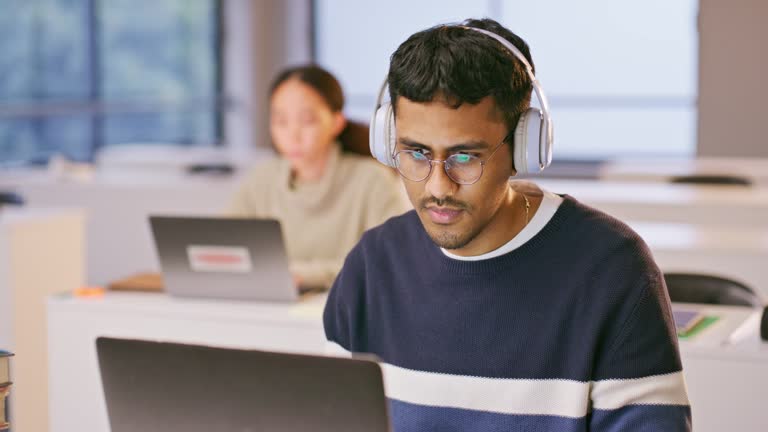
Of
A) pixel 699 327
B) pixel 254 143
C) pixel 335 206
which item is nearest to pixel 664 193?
pixel 335 206

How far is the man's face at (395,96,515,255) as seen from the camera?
4.09ft

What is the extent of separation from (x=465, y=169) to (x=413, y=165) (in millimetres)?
64

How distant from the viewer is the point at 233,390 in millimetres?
975

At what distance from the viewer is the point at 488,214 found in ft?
4.27

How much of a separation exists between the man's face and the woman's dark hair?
174 centimetres

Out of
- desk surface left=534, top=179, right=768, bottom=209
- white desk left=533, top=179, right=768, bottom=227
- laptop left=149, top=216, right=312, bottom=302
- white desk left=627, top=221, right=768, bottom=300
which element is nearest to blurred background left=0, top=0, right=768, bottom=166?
desk surface left=534, top=179, right=768, bottom=209

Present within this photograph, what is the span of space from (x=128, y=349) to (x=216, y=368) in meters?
0.10

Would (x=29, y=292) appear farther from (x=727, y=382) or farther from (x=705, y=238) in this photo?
(x=727, y=382)

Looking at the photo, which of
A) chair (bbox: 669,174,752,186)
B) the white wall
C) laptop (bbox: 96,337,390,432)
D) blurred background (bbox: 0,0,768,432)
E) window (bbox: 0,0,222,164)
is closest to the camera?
laptop (bbox: 96,337,390,432)

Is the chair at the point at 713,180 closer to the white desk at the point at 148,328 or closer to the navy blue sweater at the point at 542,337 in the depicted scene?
the white desk at the point at 148,328

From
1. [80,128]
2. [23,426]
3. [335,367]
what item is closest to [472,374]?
[335,367]

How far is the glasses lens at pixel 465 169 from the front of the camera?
1.25m

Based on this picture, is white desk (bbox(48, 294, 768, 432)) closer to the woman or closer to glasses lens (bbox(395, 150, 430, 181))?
the woman

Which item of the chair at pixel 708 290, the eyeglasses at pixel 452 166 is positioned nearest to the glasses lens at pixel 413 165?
the eyeglasses at pixel 452 166
